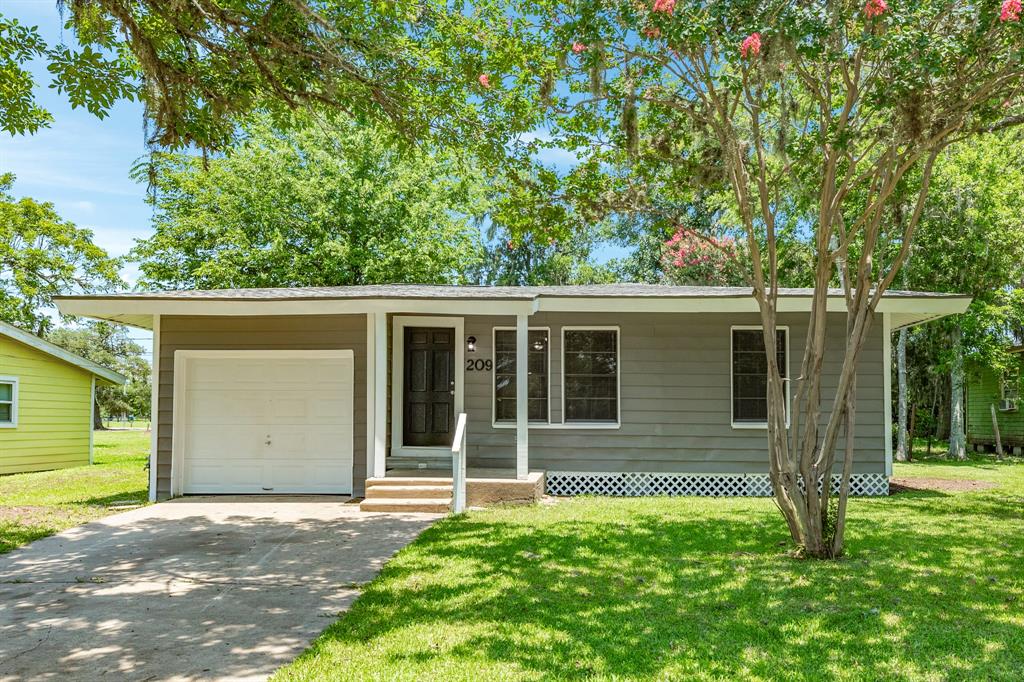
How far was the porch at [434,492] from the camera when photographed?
8609mm

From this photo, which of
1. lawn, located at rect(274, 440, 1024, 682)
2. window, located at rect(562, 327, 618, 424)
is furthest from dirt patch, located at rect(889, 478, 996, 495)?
window, located at rect(562, 327, 618, 424)

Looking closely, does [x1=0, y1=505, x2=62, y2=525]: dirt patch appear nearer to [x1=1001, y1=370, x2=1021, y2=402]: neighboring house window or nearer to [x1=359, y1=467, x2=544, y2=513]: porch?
[x1=359, y1=467, x2=544, y2=513]: porch

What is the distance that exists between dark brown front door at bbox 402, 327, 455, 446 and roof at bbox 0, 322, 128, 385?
30.1ft

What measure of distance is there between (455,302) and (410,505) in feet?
8.37

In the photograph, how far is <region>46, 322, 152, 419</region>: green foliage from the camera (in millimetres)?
35156

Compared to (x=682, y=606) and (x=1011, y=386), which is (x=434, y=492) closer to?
(x=682, y=606)

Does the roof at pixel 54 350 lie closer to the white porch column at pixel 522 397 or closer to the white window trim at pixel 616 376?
the white porch column at pixel 522 397

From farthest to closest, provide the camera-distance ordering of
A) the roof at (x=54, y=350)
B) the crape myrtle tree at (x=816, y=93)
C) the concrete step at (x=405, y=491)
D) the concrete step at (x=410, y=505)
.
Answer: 1. the roof at (x=54, y=350)
2. the concrete step at (x=405, y=491)
3. the concrete step at (x=410, y=505)
4. the crape myrtle tree at (x=816, y=93)

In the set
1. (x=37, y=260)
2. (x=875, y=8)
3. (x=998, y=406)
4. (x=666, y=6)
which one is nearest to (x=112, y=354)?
(x=37, y=260)

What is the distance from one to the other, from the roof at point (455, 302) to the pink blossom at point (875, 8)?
4902mm

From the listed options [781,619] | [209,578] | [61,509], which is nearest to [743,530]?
[781,619]

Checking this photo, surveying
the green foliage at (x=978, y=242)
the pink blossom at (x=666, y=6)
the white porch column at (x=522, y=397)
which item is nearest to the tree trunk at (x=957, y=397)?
the green foliage at (x=978, y=242)

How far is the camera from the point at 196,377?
10.1 metres

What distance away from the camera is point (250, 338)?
9930mm
